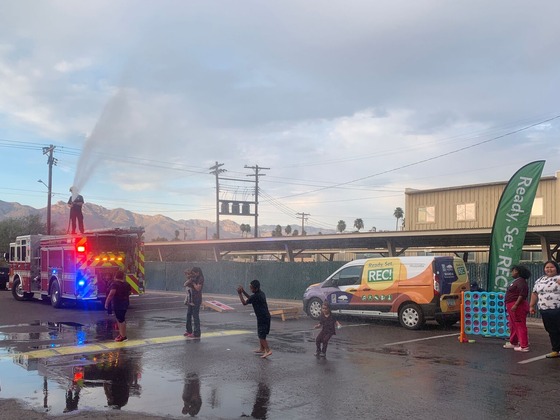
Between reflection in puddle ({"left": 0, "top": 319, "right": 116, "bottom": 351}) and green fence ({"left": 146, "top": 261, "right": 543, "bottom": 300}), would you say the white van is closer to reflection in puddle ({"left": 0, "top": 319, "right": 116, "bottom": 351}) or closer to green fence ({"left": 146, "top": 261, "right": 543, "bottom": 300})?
green fence ({"left": 146, "top": 261, "right": 543, "bottom": 300})

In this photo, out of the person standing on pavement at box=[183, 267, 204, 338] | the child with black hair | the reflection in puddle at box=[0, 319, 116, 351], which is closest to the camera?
the child with black hair

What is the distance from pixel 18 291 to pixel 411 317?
17574mm

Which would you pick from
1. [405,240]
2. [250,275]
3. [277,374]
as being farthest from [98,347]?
[405,240]

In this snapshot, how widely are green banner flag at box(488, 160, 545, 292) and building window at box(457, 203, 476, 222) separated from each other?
75.1 feet

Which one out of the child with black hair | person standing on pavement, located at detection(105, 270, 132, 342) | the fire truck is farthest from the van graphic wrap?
the fire truck

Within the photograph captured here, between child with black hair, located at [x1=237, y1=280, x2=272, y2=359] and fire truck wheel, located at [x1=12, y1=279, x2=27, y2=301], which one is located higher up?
child with black hair, located at [x1=237, y1=280, x2=272, y2=359]

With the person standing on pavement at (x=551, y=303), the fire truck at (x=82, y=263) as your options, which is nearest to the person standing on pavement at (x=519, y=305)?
the person standing on pavement at (x=551, y=303)

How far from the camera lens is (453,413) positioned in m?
6.39

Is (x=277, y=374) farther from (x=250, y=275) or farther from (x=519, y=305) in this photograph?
(x=250, y=275)

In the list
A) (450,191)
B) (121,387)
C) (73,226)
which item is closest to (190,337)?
(121,387)

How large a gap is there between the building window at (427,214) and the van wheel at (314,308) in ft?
74.5

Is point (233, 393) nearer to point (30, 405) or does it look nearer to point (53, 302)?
point (30, 405)

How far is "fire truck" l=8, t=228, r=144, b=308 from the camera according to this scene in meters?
19.1

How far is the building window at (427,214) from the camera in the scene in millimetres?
37312
